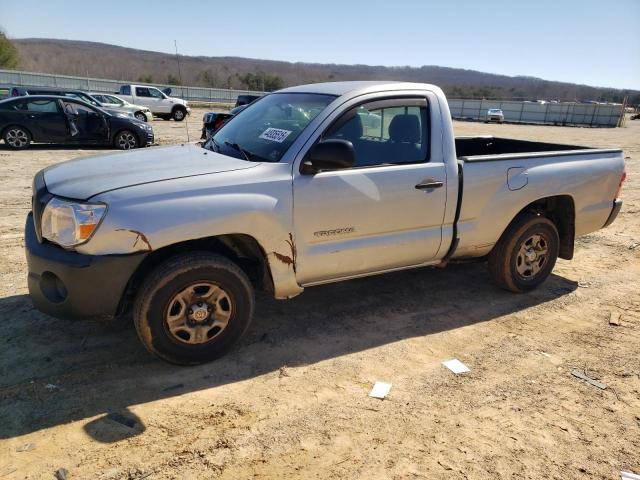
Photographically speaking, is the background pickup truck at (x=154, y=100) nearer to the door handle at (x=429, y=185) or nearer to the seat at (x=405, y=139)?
the seat at (x=405, y=139)

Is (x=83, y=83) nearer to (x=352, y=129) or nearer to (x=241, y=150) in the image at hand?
(x=241, y=150)

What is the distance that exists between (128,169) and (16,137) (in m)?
12.2

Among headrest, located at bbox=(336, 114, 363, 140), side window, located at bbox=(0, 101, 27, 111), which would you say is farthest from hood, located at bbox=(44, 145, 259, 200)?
side window, located at bbox=(0, 101, 27, 111)

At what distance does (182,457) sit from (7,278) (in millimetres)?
3238

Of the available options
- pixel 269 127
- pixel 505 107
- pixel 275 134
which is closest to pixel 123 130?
pixel 269 127

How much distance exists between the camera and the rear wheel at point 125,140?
13.8 meters

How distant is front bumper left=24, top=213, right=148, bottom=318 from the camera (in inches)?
114

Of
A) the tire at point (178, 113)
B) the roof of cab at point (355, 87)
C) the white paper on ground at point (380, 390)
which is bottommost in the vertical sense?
the white paper on ground at point (380, 390)

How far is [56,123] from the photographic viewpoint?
13219mm

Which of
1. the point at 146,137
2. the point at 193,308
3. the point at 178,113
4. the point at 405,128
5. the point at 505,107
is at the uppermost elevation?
the point at 405,128

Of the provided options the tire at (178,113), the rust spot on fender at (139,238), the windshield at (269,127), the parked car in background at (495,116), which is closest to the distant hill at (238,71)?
the parked car in background at (495,116)

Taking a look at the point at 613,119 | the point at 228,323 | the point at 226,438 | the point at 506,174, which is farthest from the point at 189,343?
A: the point at 613,119

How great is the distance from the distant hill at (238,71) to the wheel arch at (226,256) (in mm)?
89323

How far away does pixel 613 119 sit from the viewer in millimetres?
43031
